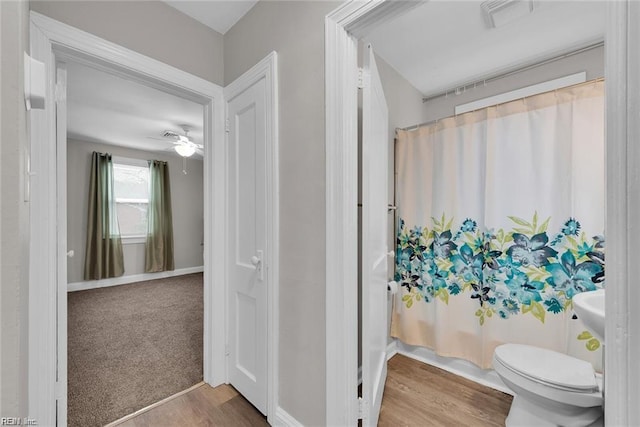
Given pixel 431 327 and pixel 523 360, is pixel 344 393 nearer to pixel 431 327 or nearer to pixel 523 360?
pixel 523 360

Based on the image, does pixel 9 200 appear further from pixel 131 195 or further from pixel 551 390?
pixel 131 195

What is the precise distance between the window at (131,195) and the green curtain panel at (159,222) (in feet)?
0.44

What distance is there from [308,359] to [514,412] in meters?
1.18

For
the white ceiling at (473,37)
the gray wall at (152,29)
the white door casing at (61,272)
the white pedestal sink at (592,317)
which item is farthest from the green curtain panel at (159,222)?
the white pedestal sink at (592,317)

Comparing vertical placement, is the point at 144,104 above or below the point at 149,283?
above

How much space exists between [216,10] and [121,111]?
2317 mm

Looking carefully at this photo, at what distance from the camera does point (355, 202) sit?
47.8 inches

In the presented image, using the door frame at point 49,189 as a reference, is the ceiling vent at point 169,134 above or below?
above

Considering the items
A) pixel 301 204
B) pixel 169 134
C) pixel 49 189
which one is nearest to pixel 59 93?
pixel 49 189

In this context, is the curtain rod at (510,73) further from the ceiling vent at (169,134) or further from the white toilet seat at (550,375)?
the ceiling vent at (169,134)

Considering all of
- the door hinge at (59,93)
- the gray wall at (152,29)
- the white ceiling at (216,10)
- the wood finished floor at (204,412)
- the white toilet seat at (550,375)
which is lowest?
the wood finished floor at (204,412)

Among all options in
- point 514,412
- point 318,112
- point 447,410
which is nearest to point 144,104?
point 318,112

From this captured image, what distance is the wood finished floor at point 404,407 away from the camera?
1541mm

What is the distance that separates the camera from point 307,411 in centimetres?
133
